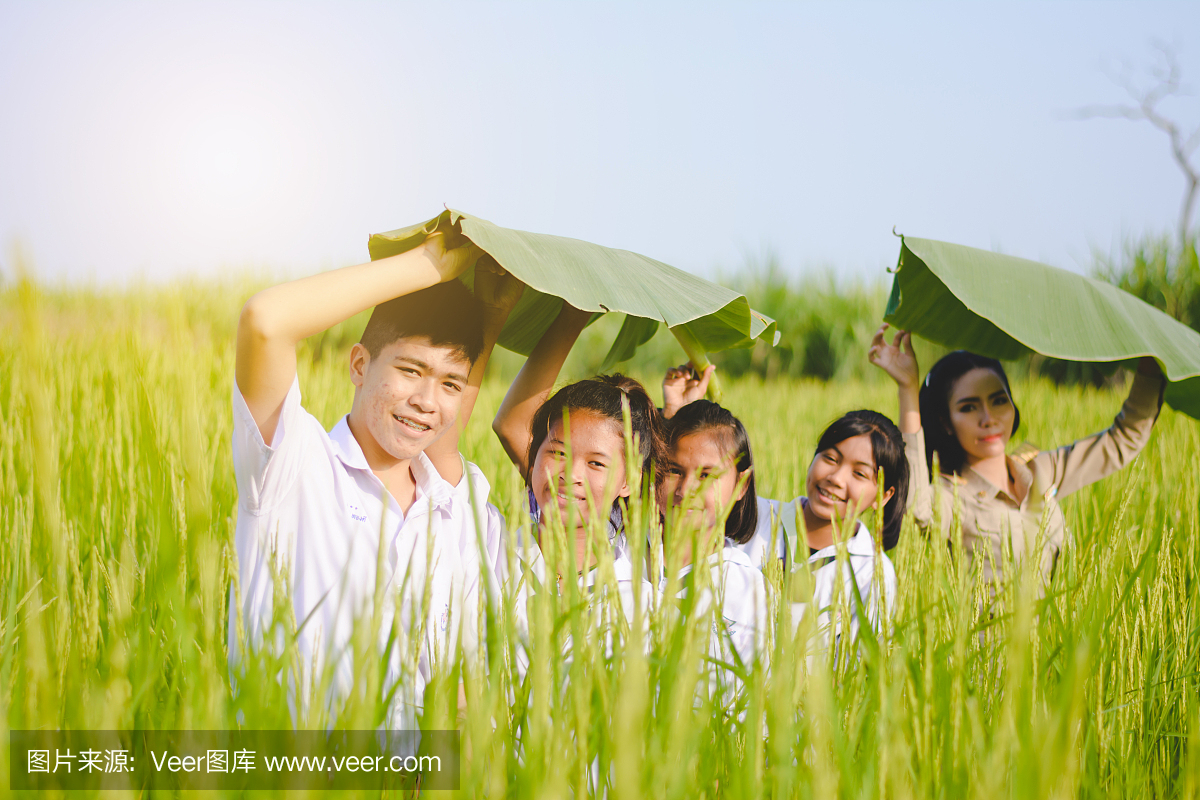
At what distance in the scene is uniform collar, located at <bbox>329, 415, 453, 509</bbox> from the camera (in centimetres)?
149

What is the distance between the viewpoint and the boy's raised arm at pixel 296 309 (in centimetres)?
118

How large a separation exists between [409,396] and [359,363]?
20cm

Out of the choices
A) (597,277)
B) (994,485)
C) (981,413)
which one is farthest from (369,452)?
(994,485)

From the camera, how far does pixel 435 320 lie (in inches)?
60.8

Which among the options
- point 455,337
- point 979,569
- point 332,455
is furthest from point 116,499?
point 979,569

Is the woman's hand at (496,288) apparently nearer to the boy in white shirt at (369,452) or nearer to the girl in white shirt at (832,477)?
the boy in white shirt at (369,452)

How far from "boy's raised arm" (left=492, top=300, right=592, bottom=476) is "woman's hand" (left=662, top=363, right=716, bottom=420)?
40 cm

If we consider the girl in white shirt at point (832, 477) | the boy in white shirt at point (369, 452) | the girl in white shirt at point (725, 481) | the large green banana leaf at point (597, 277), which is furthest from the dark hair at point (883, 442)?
the boy in white shirt at point (369, 452)

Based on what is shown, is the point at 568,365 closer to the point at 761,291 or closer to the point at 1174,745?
the point at 761,291

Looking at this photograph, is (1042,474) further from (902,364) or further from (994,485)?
(902,364)

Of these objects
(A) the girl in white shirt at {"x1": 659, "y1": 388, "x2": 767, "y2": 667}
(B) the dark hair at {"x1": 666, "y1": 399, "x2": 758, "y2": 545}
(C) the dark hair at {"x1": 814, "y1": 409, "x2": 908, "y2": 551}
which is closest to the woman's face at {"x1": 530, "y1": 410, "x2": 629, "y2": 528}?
(A) the girl in white shirt at {"x1": 659, "y1": 388, "x2": 767, "y2": 667}

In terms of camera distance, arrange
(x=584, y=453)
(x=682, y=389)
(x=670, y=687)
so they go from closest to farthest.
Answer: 1. (x=670, y=687)
2. (x=584, y=453)
3. (x=682, y=389)

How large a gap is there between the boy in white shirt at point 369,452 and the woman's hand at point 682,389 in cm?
64

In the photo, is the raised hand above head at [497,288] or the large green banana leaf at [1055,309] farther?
the large green banana leaf at [1055,309]
